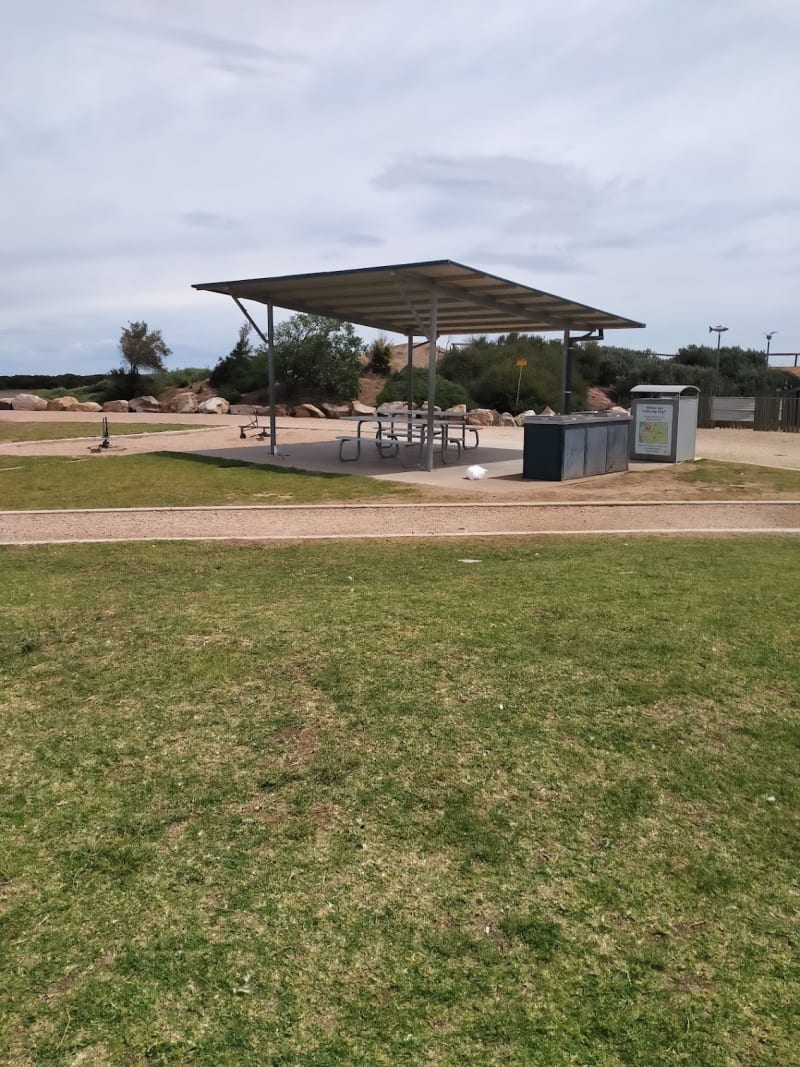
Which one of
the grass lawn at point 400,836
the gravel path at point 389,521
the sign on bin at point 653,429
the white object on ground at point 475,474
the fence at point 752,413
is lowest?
the grass lawn at point 400,836

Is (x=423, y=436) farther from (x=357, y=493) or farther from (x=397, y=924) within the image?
(x=397, y=924)

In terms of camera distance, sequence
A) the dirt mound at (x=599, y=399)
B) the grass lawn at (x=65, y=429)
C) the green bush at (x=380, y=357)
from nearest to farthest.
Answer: the grass lawn at (x=65, y=429), the dirt mound at (x=599, y=399), the green bush at (x=380, y=357)

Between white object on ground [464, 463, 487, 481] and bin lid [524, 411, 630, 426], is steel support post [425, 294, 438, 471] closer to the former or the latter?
white object on ground [464, 463, 487, 481]

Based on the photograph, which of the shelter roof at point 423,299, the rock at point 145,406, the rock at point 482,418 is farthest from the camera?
the rock at point 145,406

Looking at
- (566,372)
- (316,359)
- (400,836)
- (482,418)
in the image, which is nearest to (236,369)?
(316,359)

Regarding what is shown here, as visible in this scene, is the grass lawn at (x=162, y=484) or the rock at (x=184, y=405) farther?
the rock at (x=184, y=405)

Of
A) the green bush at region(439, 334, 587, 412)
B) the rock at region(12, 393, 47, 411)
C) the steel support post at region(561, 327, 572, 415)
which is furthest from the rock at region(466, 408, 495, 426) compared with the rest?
the rock at region(12, 393, 47, 411)

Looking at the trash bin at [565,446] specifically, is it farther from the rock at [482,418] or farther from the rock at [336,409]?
the rock at [336,409]

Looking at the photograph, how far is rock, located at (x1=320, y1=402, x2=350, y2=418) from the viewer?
117 feet

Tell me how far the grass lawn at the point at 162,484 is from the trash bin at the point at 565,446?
2576 mm

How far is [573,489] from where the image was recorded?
13.0m

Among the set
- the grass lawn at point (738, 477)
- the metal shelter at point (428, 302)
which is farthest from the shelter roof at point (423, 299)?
the grass lawn at point (738, 477)

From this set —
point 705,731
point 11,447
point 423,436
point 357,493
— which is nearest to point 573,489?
point 357,493

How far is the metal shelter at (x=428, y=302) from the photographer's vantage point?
1414 cm
